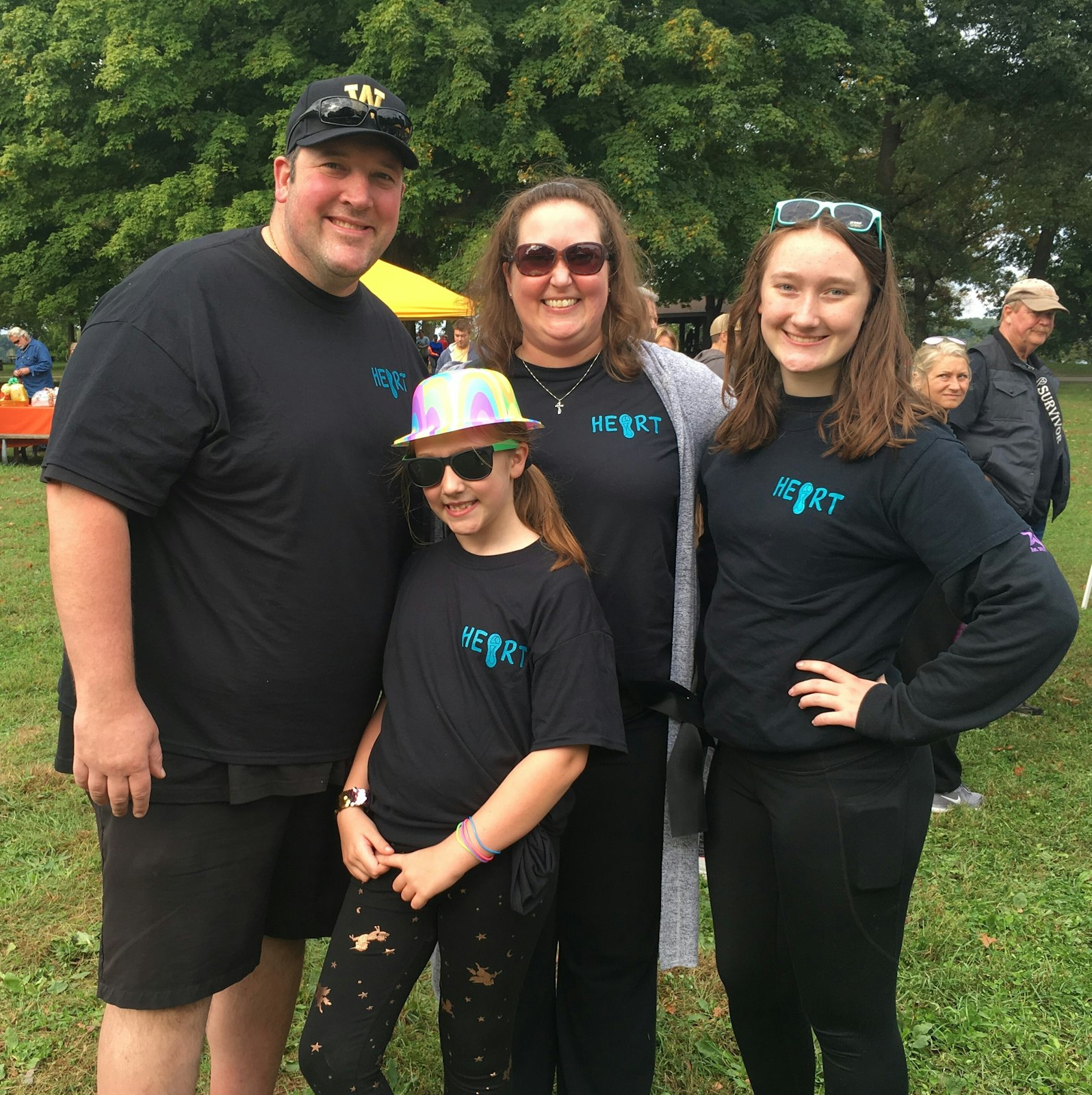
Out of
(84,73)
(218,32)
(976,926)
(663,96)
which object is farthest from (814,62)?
(976,926)

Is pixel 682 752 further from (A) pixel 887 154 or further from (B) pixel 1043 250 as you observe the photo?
(B) pixel 1043 250

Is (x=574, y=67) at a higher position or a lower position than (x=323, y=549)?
higher

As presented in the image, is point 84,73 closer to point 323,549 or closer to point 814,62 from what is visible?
point 814,62

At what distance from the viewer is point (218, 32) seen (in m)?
19.3

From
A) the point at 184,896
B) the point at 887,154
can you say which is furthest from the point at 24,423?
the point at 887,154

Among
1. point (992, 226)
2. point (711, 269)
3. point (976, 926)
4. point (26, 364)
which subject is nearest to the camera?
point (976, 926)

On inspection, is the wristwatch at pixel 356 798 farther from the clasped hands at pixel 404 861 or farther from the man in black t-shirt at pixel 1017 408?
the man in black t-shirt at pixel 1017 408

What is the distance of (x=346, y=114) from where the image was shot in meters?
2.13

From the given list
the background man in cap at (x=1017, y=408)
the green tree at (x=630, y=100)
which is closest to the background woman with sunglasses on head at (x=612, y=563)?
the background man in cap at (x=1017, y=408)

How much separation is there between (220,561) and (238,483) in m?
0.17

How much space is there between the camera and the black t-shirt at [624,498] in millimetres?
2381

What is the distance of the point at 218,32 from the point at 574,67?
25.3 ft

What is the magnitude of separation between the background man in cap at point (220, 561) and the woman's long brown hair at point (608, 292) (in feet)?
1.23

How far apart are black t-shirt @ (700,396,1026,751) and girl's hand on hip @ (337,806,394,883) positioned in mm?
808
